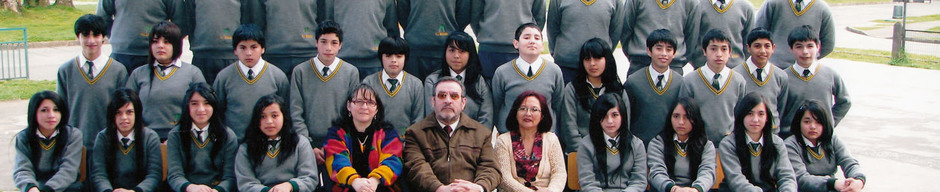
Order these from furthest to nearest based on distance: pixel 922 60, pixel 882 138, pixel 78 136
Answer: pixel 922 60 → pixel 882 138 → pixel 78 136

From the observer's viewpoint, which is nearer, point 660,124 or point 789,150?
point 789,150

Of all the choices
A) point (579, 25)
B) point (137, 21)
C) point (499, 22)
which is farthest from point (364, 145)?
point (137, 21)

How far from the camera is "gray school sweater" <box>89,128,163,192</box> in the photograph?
477 cm

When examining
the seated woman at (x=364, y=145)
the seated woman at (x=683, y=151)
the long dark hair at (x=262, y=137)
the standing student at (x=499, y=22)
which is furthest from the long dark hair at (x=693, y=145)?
the long dark hair at (x=262, y=137)

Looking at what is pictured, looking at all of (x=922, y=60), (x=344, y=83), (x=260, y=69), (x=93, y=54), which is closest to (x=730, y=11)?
(x=344, y=83)

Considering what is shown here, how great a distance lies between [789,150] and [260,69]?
3.26 metres

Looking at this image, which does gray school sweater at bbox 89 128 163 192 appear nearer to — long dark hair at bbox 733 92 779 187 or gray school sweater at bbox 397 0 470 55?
gray school sweater at bbox 397 0 470 55

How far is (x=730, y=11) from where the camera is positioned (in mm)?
6250

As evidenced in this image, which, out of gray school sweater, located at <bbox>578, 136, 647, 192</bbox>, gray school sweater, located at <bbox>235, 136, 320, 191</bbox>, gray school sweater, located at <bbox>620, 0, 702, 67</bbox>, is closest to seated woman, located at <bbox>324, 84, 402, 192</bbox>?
gray school sweater, located at <bbox>235, 136, 320, 191</bbox>

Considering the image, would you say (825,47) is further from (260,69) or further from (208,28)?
(208,28)

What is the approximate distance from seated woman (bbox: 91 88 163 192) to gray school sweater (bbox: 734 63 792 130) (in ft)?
11.8

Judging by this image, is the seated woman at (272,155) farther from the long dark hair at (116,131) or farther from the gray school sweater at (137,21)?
the gray school sweater at (137,21)

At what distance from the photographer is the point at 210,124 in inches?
190

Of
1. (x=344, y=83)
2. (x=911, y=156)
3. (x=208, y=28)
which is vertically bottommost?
(x=911, y=156)
